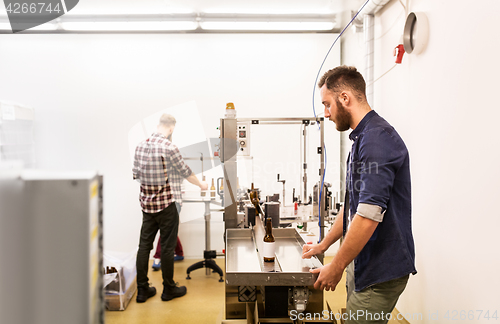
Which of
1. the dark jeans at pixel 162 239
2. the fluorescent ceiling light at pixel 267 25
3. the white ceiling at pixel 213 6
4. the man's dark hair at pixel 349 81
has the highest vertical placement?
the white ceiling at pixel 213 6

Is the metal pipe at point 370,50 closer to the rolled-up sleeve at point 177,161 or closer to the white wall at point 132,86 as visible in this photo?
the white wall at point 132,86

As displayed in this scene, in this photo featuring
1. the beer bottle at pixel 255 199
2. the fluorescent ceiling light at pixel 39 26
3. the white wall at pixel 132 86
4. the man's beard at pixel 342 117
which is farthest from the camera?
the white wall at pixel 132 86

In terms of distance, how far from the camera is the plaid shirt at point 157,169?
2873 mm

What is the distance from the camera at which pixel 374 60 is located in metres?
3.12

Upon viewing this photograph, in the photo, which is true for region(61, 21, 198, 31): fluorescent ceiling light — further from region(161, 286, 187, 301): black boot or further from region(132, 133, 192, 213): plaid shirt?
region(161, 286, 187, 301): black boot

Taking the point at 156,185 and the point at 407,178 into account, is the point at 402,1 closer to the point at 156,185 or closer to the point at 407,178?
the point at 407,178

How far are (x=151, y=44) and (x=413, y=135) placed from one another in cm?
294

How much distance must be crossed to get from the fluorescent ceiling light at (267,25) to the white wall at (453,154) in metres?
1.13

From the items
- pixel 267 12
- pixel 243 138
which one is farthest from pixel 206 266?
pixel 267 12

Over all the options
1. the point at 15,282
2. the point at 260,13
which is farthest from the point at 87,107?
the point at 15,282

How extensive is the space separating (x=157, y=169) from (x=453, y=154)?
2.13 metres

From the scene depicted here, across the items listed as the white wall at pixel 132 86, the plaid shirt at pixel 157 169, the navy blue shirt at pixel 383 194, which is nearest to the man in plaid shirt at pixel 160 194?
the plaid shirt at pixel 157 169

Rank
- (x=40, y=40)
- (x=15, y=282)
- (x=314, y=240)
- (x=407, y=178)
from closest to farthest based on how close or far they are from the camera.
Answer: (x=15, y=282), (x=407, y=178), (x=314, y=240), (x=40, y=40)

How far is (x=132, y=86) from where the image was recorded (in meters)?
3.95
